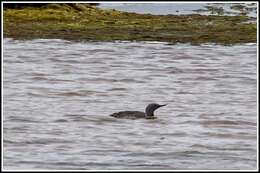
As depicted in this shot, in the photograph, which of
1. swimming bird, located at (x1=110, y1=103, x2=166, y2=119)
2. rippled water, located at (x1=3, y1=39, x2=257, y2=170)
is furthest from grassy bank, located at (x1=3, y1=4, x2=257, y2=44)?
swimming bird, located at (x1=110, y1=103, x2=166, y2=119)

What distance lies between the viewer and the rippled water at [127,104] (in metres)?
12.1

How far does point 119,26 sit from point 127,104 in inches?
465

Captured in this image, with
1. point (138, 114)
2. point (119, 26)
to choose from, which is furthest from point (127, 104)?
point (119, 26)

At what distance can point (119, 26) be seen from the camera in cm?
2959

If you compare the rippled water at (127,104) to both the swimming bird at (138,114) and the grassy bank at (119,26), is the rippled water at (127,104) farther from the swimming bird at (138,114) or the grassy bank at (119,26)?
the grassy bank at (119,26)

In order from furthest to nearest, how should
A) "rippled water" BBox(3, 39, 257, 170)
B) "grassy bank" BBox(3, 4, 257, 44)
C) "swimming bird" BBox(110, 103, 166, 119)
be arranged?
"grassy bank" BBox(3, 4, 257, 44) < "swimming bird" BBox(110, 103, 166, 119) < "rippled water" BBox(3, 39, 257, 170)

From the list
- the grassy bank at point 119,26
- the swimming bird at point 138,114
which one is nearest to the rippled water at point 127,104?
the swimming bird at point 138,114

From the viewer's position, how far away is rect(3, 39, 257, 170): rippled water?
12.1 m

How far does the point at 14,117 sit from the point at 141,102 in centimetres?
331

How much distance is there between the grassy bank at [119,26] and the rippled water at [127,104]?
77 centimetres

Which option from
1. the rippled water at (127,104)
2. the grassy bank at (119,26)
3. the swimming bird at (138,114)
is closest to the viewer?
the rippled water at (127,104)

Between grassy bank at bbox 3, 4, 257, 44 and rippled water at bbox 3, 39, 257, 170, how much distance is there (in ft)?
2.54

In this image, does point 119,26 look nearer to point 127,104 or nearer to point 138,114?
point 127,104

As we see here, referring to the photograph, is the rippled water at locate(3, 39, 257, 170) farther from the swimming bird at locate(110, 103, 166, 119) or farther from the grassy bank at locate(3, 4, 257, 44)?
the grassy bank at locate(3, 4, 257, 44)
